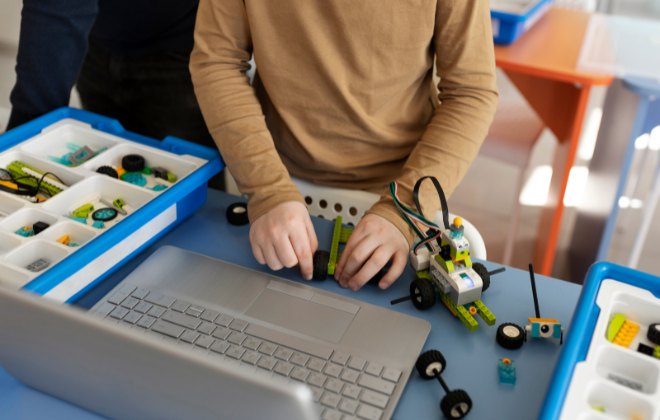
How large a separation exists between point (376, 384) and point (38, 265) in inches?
15.1

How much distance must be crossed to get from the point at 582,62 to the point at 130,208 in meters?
1.07

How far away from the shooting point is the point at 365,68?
90 cm

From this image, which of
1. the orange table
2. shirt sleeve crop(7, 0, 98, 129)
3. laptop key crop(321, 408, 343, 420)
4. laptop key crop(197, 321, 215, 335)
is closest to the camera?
laptop key crop(321, 408, 343, 420)

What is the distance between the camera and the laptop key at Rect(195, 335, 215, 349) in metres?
0.67

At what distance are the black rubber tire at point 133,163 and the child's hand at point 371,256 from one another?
0.31m

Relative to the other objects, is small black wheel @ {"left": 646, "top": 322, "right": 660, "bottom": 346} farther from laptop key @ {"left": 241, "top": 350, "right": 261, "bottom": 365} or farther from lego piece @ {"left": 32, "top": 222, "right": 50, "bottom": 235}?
lego piece @ {"left": 32, "top": 222, "right": 50, "bottom": 235}

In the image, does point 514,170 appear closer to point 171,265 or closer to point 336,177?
point 336,177

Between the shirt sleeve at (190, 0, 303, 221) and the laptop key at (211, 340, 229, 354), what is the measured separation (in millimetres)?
210

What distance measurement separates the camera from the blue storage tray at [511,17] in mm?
1504

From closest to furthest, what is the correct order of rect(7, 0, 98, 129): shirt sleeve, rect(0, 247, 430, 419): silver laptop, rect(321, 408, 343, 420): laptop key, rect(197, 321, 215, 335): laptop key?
rect(0, 247, 430, 419): silver laptop < rect(321, 408, 343, 420): laptop key < rect(197, 321, 215, 335): laptop key < rect(7, 0, 98, 129): shirt sleeve

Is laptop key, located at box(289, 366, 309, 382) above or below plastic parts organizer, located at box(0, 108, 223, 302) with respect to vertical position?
below

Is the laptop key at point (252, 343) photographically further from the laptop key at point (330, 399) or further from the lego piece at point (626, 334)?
the lego piece at point (626, 334)

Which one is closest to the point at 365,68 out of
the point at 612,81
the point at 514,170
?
the point at 612,81

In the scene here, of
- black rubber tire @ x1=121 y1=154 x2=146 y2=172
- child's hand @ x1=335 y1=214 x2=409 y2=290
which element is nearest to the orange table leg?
child's hand @ x1=335 y1=214 x2=409 y2=290
